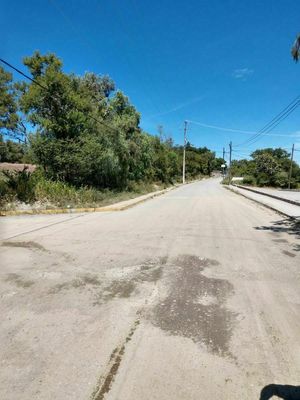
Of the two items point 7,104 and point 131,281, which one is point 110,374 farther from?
point 7,104

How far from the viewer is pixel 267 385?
288cm

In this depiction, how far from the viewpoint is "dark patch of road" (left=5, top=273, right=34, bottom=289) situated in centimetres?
535

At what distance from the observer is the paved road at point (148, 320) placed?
9.62ft

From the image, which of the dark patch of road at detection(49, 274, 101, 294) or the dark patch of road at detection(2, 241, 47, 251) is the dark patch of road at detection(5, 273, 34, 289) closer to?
the dark patch of road at detection(49, 274, 101, 294)

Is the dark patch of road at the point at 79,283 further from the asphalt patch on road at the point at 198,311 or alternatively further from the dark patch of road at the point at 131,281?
the asphalt patch on road at the point at 198,311

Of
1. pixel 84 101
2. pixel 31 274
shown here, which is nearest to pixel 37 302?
pixel 31 274

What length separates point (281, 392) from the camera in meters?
2.80

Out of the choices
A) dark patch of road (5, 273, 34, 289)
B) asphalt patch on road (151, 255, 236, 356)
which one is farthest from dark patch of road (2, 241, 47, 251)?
asphalt patch on road (151, 255, 236, 356)

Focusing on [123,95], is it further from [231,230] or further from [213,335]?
[213,335]

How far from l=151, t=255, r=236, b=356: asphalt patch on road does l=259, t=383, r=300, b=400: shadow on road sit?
558 millimetres

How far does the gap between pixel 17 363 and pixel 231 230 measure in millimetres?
8036

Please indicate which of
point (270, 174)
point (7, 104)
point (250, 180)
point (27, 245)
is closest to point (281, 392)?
point (27, 245)

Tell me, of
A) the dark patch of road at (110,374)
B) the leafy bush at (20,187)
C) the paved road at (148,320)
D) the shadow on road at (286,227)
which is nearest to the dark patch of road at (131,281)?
the paved road at (148,320)

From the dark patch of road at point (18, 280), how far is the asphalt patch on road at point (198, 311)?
2.23 m
